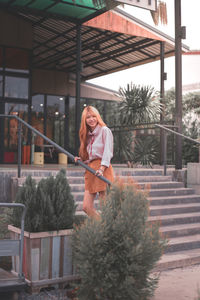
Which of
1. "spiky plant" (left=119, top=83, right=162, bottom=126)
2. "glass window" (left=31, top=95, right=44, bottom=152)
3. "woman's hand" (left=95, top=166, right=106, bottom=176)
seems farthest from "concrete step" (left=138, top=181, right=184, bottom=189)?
"glass window" (left=31, top=95, right=44, bottom=152)

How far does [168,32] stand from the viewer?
46.0 feet

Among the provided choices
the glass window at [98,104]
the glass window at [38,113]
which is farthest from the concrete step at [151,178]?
the glass window at [98,104]

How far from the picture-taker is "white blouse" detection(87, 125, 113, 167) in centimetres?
400

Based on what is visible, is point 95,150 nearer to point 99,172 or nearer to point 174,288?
point 99,172

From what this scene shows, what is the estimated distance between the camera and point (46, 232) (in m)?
3.46

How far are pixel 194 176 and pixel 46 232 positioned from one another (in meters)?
5.25

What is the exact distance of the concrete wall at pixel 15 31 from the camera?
13166 millimetres

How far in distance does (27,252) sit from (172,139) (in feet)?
25.9

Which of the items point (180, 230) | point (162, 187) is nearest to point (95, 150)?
point (180, 230)

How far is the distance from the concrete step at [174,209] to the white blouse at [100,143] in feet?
8.26

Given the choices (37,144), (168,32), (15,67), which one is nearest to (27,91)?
(15,67)

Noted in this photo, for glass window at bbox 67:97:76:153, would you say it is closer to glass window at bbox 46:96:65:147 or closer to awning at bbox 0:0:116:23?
glass window at bbox 46:96:65:147

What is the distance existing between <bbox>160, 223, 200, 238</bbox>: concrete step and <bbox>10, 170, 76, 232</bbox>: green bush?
2.38 metres

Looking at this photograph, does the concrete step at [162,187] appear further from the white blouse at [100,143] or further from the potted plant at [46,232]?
the potted plant at [46,232]
